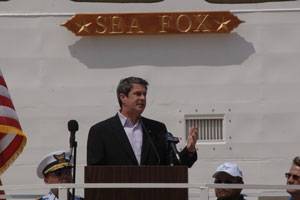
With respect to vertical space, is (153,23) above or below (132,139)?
above

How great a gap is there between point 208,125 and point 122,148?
1989 mm

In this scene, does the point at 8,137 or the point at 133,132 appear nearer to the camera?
the point at 133,132

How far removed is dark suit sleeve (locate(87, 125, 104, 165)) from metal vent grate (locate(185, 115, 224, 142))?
1.89m

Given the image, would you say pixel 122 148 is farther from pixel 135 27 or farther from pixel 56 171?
pixel 135 27

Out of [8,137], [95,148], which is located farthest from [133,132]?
[8,137]

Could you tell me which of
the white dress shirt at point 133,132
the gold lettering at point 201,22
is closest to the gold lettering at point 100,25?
the gold lettering at point 201,22

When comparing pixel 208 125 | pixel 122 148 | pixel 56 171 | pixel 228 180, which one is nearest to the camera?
pixel 122 148

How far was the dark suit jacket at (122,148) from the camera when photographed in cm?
714

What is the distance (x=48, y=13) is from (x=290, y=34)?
2007 mm

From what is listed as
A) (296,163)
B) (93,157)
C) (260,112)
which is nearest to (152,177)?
(93,157)

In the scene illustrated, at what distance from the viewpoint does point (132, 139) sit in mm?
7242

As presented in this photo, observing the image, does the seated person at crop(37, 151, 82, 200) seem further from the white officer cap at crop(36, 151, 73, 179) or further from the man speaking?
the man speaking

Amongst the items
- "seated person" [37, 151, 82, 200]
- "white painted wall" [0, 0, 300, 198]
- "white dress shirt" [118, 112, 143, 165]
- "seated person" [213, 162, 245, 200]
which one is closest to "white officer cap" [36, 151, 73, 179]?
"seated person" [37, 151, 82, 200]

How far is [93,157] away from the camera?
7.16 meters
